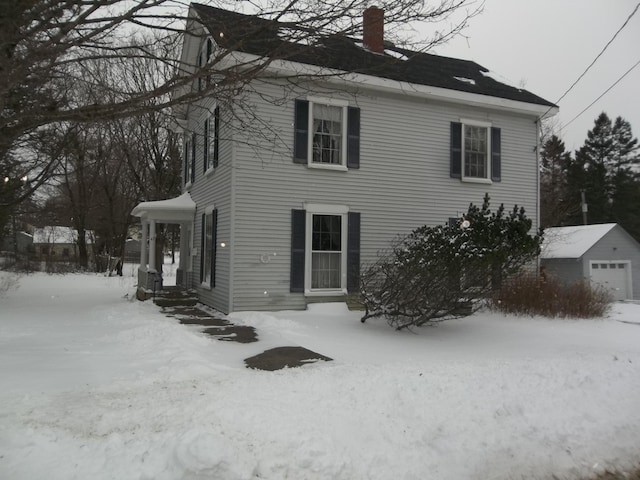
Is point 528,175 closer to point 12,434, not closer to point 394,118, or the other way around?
point 394,118

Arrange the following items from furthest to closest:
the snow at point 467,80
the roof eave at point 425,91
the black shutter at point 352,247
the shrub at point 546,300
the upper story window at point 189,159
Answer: the upper story window at point 189,159 < the snow at point 467,80 < the black shutter at point 352,247 < the shrub at point 546,300 < the roof eave at point 425,91

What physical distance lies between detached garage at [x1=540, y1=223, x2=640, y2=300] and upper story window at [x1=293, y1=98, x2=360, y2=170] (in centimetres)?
1363

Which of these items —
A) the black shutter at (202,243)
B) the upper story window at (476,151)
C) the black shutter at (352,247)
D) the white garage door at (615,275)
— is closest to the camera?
the black shutter at (352,247)

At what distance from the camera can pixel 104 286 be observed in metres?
21.2

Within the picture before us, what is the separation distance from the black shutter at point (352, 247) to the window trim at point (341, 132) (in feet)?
4.13

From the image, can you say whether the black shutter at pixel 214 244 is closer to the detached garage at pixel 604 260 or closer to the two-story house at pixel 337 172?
the two-story house at pixel 337 172

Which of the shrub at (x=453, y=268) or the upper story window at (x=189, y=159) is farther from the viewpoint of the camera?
the upper story window at (x=189, y=159)

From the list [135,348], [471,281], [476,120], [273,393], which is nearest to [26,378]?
[135,348]

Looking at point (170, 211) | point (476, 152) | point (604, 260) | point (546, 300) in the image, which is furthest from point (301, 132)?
point (604, 260)

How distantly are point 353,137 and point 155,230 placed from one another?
20.4ft

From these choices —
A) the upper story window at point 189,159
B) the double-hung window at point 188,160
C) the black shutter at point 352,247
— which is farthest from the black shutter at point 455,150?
the double-hung window at point 188,160

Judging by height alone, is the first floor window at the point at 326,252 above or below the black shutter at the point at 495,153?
below

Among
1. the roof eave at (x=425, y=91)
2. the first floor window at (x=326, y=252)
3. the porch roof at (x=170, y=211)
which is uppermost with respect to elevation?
the roof eave at (x=425, y=91)

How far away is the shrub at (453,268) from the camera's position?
358 inches
